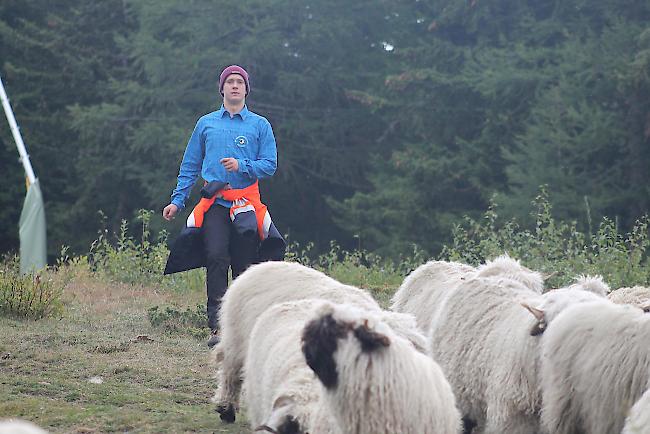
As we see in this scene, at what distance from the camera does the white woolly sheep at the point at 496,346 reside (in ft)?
17.8

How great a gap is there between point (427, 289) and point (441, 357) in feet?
4.06

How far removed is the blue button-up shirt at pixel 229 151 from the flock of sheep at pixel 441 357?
1.74 m

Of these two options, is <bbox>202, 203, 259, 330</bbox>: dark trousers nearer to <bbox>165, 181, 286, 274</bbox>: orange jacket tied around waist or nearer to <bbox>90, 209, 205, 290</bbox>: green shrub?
<bbox>165, 181, 286, 274</bbox>: orange jacket tied around waist

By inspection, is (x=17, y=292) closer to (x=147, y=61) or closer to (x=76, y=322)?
(x=76, y=322)

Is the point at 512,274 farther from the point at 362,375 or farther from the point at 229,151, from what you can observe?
the point at 362,375

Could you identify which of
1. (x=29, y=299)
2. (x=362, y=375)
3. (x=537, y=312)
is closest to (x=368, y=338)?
(x=362, y=375)

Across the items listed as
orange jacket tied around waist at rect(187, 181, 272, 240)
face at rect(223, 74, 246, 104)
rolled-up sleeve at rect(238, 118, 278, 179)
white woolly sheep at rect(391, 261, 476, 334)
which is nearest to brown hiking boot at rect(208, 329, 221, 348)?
orange jacket tied around waist at rect(187, 181, 272, 240)

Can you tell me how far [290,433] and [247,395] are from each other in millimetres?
900

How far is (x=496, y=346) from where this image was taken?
577cm

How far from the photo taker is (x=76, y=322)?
31.9 feet

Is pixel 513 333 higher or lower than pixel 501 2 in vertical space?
lower

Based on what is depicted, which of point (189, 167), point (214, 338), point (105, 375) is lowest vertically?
point (105, 375)

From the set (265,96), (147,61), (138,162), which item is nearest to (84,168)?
(138,162)

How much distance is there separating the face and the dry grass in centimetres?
204
